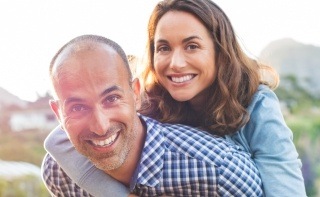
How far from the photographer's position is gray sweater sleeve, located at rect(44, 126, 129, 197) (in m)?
1.69

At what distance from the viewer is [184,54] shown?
1.97m

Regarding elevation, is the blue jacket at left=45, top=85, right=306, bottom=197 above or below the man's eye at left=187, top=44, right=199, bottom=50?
below

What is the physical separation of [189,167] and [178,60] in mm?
482

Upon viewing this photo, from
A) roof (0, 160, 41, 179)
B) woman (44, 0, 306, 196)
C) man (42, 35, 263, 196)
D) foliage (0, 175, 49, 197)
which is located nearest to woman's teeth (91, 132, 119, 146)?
man (42, 35, 263, 196)

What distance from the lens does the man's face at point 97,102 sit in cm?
153

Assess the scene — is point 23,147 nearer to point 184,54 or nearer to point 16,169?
point 16,169

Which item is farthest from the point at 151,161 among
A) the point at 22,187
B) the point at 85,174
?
the point at 22,187

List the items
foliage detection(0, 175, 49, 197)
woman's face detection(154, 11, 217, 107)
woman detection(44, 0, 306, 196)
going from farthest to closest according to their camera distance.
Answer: foliage detection(0, 175, 49, 197)
woman's face detection(154, 11, 217, 107)
woman detection(44, 0, 306, 196)

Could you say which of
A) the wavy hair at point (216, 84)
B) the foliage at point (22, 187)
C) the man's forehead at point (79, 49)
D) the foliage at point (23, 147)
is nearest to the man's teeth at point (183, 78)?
the wavy hair at point (216, 84)

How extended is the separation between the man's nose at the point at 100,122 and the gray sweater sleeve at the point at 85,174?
0.22m

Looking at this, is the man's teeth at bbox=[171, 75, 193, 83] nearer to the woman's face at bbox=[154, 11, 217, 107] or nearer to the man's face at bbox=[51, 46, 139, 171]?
the woman's face at bbox=[154, 11, 217, 107]

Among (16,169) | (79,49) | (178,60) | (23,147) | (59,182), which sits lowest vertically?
(23,147)

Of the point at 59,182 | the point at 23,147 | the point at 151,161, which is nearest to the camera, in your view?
the point at 151,161

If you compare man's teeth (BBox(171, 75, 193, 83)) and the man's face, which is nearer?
the man's face
